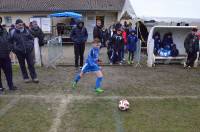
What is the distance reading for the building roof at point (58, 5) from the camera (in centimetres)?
3281

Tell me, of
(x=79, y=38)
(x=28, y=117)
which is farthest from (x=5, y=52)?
(x=79, y=38)

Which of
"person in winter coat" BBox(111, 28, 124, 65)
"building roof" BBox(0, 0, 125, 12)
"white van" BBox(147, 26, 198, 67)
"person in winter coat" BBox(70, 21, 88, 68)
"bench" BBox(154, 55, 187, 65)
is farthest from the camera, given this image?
"building roof" BBox(0, 0, 125, 12)

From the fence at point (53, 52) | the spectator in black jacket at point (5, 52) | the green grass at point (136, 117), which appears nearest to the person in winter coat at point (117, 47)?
the fence at point (53, 52)

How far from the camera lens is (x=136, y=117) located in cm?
725

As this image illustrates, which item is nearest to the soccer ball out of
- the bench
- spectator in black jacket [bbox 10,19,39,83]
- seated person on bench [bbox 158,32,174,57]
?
spectator in black jacket [bbox 10,19,39,83]

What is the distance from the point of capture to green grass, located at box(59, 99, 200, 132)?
21.8ft

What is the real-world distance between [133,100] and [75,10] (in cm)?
2501

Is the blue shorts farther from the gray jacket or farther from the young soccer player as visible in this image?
the gray jacket

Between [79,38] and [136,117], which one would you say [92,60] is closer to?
[136,117]

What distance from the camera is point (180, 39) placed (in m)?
15.4

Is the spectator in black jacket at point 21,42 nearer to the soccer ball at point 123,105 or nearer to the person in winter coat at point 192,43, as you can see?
the soccer ball at point 123,105

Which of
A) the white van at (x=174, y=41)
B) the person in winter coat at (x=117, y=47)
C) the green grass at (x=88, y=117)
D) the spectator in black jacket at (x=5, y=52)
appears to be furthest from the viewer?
the person in winter coat at (x=117, y=47)

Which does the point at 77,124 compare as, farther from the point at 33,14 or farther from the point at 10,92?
the point at 33,14

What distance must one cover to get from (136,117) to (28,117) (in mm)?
2317
